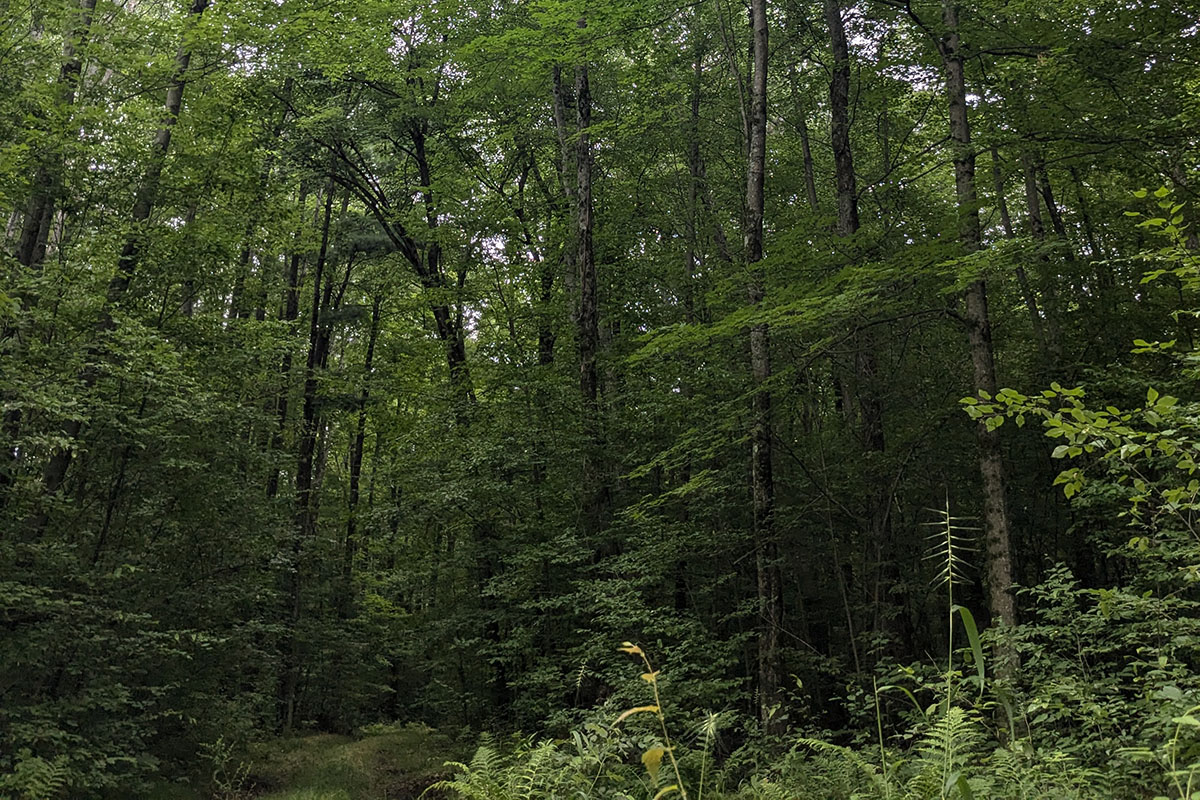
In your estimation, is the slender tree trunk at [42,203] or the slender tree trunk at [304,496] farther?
the slender tree trunk at [304,496]

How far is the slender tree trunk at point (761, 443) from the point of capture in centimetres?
905

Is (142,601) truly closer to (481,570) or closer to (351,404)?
(481,570)

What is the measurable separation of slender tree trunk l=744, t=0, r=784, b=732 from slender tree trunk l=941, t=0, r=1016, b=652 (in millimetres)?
2308

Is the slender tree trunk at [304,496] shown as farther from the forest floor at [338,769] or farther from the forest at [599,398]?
the forest floor at [338,769]

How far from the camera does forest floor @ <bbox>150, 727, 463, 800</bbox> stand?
1115cm

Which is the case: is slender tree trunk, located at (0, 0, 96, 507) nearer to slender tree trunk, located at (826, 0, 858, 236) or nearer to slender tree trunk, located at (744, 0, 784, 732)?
slender tree trunk, located at (744, 0, 784, 732)

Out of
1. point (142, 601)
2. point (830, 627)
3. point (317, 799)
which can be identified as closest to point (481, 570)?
point (317, 799)

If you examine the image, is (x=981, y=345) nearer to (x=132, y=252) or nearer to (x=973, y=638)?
(x=973, y=638)

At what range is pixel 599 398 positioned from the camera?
13.8m

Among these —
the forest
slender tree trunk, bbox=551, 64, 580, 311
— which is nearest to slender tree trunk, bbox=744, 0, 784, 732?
the forest

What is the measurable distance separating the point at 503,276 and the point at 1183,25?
12.2 m

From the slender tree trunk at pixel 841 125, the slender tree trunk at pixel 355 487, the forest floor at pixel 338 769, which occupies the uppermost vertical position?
the slender tree trunk at pixel 841 125

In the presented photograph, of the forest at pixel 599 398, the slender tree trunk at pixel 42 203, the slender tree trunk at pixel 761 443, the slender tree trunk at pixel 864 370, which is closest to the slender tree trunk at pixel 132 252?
the forest at pixel 599 398

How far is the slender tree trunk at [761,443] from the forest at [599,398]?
0.20 feet
